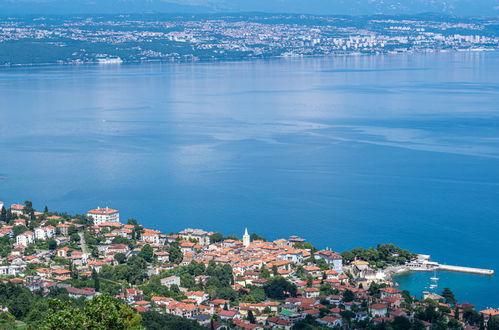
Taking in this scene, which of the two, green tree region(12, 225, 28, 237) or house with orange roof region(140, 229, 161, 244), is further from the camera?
green tree region(12, 225, 28, 237)

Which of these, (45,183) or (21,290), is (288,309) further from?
(45,183)

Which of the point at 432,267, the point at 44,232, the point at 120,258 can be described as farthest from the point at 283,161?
the point at 120,258

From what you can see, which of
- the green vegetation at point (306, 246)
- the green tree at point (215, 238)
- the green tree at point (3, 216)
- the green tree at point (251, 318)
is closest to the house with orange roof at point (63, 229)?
the green tree at point (3, 216)

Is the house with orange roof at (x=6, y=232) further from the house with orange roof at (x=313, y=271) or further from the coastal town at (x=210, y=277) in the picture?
the house with orange roof at (x=313, y=271)

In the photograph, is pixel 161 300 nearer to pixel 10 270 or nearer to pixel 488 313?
pixel 10 270

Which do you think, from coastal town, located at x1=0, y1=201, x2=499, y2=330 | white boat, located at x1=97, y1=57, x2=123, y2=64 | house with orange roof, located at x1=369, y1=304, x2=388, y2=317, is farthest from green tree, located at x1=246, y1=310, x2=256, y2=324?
white boat, located at x1=97, y1=57, x2=123, y2=64

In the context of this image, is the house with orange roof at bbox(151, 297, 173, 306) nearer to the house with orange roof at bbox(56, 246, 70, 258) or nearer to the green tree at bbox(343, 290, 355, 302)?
the green tree at bbox(343, 290, 355, 302)

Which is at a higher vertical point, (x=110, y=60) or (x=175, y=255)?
(x=110, y=60)
